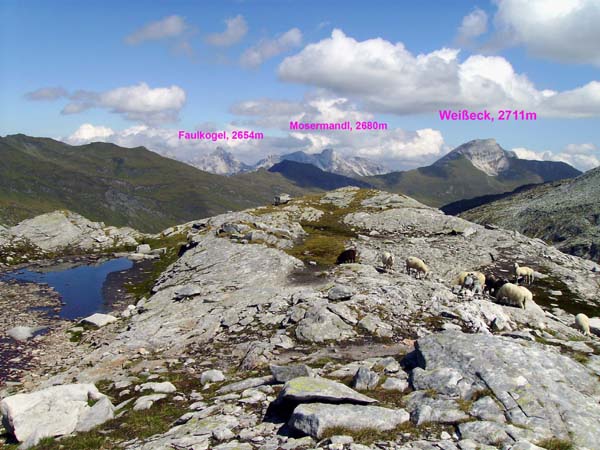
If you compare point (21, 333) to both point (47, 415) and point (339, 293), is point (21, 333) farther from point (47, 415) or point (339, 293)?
point (339, 293)

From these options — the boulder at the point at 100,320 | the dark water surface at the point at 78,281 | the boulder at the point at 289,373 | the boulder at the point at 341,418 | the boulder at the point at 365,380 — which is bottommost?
the dark water surface at the point at 78,281

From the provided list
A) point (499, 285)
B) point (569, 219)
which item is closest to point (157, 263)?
point (499, 285)

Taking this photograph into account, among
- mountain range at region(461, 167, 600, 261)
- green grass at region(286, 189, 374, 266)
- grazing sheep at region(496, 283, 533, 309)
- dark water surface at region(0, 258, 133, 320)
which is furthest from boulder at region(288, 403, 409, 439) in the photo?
mountain range at region(461, 167, 600, 261)

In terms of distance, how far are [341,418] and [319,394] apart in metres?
1.25

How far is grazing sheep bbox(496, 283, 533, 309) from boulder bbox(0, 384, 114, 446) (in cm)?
2955

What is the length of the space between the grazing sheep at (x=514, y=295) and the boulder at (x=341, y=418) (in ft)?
77.3

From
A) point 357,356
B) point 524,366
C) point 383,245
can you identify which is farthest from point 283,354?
point 383,245

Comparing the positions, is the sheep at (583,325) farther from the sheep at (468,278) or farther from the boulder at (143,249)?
the boulder at (143,249)

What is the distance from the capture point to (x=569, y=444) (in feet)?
39.2

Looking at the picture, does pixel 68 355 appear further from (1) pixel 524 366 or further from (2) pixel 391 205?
(2) pixel 391 205

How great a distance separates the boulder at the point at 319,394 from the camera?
1373 cm

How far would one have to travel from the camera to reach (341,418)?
12719mm

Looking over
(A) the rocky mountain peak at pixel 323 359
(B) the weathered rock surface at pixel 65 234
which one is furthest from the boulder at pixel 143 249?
(A) the rocky mountain peak at pixel 323 359

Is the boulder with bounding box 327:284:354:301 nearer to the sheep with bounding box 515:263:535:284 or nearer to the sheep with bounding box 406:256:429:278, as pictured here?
the sheep with bounding box 406:256:429:278
